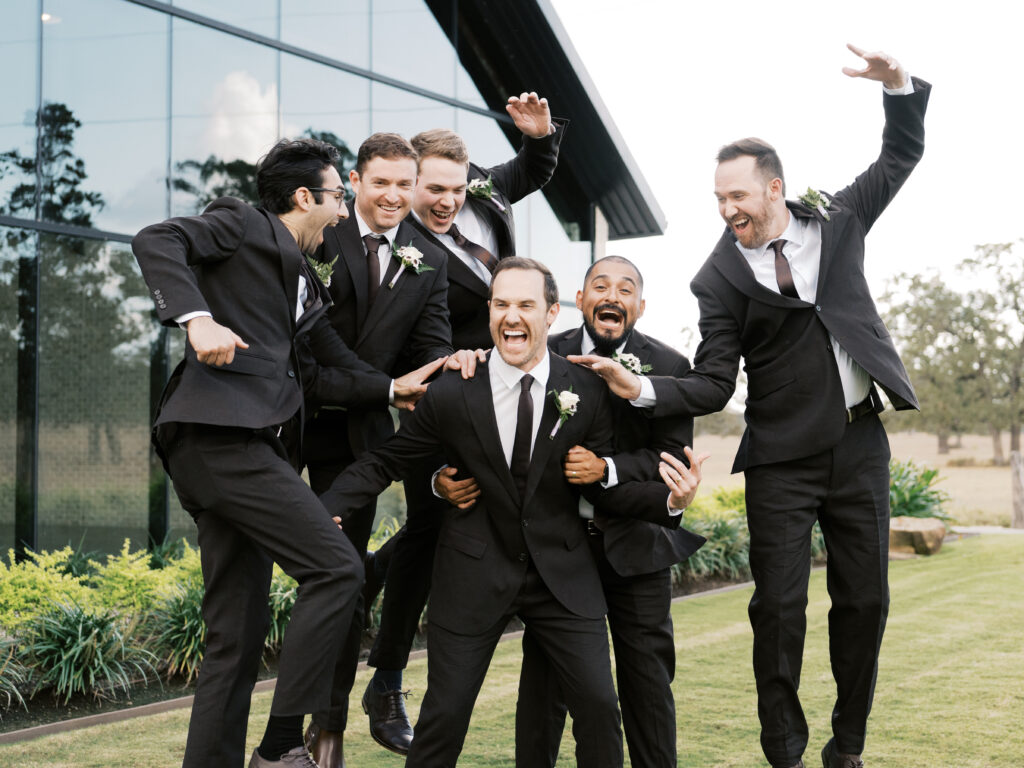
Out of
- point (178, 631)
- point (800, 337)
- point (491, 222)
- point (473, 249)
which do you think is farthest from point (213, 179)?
point (800, 337)

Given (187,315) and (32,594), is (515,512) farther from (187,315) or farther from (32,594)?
(32,594)

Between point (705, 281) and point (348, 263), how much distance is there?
1.51 m

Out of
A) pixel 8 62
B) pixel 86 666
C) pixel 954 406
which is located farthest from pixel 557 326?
pixel 954 406

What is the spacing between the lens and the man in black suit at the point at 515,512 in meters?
3.55

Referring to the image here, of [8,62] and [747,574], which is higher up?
[8,62]

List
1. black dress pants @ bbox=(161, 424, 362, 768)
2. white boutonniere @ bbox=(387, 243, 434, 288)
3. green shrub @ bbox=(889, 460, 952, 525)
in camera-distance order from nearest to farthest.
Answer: black dress pants @ bbox=(161, 424, 362, 768)
white boutonniere @ bbox=(387, 243, 434, 288)
green shrub @ bbox=(889, 460, 952, 525)

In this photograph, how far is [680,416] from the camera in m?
4.01

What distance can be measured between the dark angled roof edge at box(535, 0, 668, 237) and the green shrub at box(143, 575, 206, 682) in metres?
8.16

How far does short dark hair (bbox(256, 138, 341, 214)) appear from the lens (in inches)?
143

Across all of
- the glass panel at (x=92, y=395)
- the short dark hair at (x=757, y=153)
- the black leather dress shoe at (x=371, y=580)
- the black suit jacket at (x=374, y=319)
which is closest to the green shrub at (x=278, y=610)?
the black leather dress shoe at (x=371, y=580)

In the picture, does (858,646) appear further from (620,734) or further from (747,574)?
(747,574)

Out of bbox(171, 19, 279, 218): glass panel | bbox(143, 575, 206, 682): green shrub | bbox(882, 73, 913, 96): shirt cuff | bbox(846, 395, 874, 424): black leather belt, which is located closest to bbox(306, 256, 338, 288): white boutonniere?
bbox(846, 395, 874, 424): black leather belt

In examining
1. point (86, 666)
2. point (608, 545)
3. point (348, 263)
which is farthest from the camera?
point (86, 666)

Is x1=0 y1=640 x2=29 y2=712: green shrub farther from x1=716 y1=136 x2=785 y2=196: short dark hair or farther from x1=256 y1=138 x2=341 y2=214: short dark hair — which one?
x1=716 y1=136 x2=785 y2=196: short dark hair
